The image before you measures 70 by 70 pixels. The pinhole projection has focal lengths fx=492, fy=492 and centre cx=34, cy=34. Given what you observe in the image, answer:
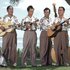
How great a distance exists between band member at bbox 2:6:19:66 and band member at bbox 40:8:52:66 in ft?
2.03

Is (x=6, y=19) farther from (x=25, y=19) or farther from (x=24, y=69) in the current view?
(x=24, y=69)

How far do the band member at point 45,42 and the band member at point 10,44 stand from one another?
0.62m

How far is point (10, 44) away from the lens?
11.1 meters

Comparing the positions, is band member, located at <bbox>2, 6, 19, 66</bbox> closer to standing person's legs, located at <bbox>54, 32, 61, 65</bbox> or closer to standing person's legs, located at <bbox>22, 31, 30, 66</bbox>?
standing person's legs, located at <bbox>22, 31, 30, 66</bbox>

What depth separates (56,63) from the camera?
36.9 ft

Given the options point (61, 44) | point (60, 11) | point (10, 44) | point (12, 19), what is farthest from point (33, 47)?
point (60, 11)

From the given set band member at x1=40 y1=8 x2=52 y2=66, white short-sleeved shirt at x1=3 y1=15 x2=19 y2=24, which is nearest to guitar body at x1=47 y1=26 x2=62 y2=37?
band member at x1=40 y1=8 x2=52 y2=66

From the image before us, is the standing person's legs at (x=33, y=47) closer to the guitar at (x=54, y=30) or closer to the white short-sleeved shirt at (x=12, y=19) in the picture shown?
the guitar at (x=54, y=30)

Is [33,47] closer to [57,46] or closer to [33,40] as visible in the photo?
[33,40]

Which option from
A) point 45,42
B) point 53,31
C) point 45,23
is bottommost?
point 45,42

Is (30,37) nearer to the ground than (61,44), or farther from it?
farther from it

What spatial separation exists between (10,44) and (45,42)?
80 cm

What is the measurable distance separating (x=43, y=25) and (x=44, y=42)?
0.41m

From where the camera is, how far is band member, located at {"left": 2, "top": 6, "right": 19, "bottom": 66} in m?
11.1
